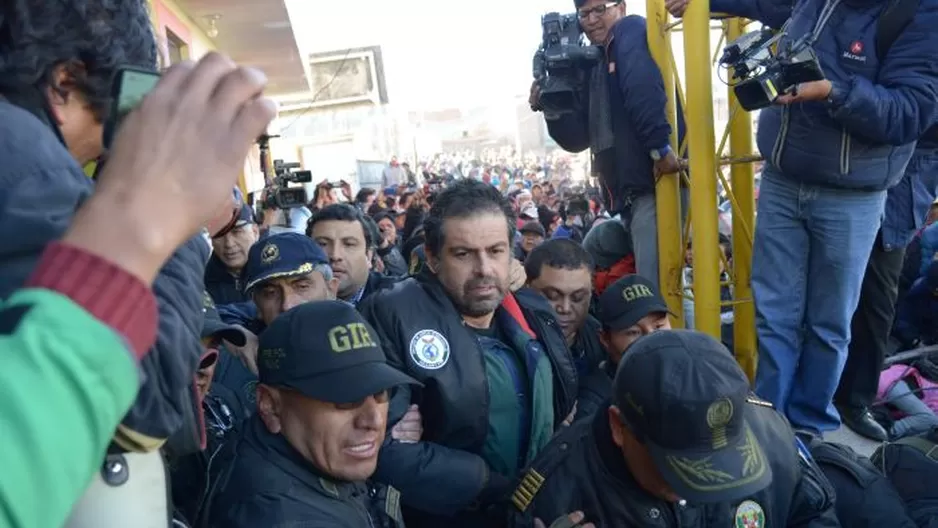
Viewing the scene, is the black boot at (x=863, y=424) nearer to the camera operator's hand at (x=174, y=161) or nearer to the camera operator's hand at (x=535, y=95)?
the camera operator's hand at (x=535, y=95)

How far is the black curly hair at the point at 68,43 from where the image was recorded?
1021mm

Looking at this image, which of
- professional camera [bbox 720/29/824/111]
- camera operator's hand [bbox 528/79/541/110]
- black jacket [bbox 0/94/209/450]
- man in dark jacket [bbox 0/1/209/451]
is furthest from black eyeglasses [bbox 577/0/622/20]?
black jacket [bbox 0/94/209/450]

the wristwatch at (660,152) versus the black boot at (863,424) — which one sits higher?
the wristwatch at (660,152)

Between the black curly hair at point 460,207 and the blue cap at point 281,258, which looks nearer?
the black curly hair at point 460,207

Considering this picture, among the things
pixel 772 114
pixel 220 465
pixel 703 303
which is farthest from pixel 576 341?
pixel 220 465

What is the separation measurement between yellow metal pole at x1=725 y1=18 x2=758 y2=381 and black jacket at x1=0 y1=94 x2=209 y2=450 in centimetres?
346

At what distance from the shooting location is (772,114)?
3281 millimetres

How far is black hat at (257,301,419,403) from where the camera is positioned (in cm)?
193

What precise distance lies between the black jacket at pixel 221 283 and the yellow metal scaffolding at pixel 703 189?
8.25 ft

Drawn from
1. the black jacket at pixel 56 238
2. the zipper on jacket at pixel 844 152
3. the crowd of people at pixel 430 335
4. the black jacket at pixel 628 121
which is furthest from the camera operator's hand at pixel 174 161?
the black jacket at pixel 628 121

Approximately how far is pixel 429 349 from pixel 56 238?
1.74m

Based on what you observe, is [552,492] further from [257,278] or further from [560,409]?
[257,278]

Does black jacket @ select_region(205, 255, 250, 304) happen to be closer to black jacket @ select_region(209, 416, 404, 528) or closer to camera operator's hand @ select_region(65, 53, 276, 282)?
black jacket @ select_region(209, 416, 404, 528)

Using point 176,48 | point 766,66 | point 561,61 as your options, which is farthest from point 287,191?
point 176,48
